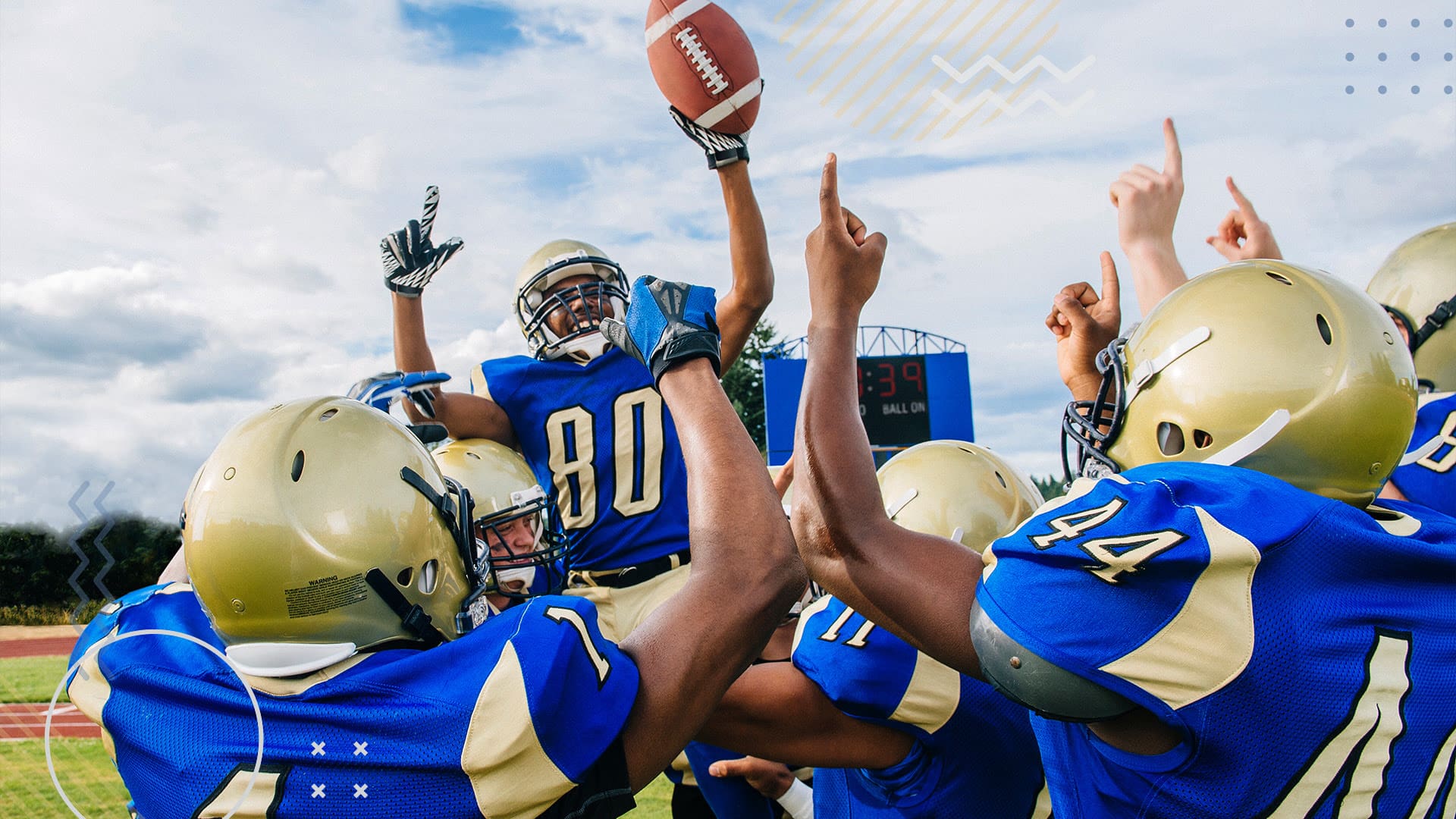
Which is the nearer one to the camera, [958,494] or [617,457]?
[958,494]

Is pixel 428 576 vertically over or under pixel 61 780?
over

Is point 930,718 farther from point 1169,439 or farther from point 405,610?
point 405,610

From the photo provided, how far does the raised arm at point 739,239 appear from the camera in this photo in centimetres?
398

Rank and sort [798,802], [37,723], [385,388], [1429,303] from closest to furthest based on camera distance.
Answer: [385,388]
[1429,303]
[798,802]
[37,723]

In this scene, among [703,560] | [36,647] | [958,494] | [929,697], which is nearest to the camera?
[703,560]

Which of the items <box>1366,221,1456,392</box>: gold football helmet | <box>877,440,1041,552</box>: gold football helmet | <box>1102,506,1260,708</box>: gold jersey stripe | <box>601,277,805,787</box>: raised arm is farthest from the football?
<box>1102,506,1260,708</box>: gold jersey stripe

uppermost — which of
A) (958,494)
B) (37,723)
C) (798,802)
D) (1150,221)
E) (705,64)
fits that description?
(705,64)

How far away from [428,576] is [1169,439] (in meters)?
1.50

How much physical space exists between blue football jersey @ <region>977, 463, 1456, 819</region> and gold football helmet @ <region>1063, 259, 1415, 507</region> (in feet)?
0.71

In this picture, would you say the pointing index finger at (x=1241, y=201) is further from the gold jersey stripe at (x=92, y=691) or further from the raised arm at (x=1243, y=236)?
the gold jersey stripe at (x=92, y=691)

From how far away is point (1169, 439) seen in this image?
204cm

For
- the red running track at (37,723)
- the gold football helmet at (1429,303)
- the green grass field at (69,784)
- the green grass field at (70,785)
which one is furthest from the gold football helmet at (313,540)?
the red running track at (37,723)

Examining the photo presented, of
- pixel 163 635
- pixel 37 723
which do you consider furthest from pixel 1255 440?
pixel 37 723

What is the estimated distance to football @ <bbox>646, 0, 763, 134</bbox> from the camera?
393 centimetres
